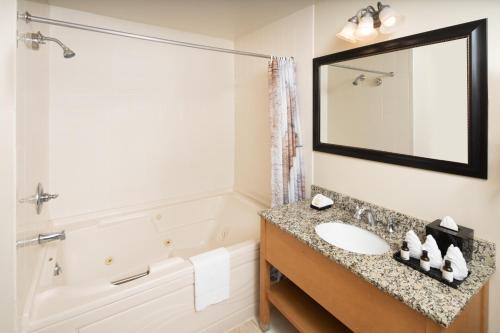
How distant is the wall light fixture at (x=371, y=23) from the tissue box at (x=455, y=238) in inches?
39.3

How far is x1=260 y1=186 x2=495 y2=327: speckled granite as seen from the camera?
2.68 feet

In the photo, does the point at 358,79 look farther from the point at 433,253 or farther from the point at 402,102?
the point at 433,253

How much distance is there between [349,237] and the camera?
1412 mm

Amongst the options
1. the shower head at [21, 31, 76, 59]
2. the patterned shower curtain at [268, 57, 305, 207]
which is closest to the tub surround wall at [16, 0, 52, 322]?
the shower head at [21, 31, 76, 59]

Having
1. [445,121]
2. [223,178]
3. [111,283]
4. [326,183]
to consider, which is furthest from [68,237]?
[445,121]

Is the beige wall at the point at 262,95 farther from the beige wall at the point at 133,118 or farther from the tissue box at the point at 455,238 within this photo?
the tissue box at the point at 455,238

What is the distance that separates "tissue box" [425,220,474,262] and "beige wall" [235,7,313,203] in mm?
899

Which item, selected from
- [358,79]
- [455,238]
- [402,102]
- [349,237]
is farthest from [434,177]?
[358,79]

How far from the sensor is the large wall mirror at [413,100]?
1065mm

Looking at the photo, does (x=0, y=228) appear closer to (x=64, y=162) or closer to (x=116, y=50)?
(x=64, y=162)

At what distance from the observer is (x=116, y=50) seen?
6.75ft

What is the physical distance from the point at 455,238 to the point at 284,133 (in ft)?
3.52

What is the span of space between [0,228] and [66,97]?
1.34 metres

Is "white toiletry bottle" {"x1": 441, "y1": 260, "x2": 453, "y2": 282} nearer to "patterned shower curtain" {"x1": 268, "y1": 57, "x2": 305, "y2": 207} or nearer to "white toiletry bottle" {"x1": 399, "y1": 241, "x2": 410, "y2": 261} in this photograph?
"white toiletry bottle" {"x1": 399, "y1": 241, "x2": 410, "y2": 261}
